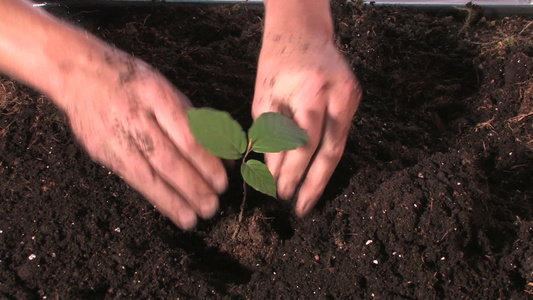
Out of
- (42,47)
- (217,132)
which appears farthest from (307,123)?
(42,47)

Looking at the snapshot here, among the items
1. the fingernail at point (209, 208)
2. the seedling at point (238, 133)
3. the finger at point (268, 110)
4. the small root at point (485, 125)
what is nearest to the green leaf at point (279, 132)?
the seedling at point (238, 133)

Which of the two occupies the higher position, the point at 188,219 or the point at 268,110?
the point at 268,110

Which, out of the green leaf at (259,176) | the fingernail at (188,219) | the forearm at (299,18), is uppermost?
the forearm at (299,18)

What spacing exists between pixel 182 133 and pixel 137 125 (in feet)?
0.28

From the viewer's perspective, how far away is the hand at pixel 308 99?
1.05m

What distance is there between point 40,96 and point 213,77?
0.47 m

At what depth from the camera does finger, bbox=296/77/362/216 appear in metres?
1.07

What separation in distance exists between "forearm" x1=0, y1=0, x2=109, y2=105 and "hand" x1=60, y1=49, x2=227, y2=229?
24 millimetres

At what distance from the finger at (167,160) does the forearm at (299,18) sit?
34 cm

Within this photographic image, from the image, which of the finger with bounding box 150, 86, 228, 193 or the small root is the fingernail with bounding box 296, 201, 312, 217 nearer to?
the finger with bounding box 150, 86, 228, 193

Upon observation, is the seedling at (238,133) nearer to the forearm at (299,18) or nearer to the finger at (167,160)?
the finger at (167,160)

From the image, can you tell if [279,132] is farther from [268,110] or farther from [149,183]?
[149,183]

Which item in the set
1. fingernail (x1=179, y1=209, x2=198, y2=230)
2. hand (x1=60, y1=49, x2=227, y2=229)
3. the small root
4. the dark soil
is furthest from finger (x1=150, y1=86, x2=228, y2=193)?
the small root

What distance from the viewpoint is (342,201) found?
4.07 ft
